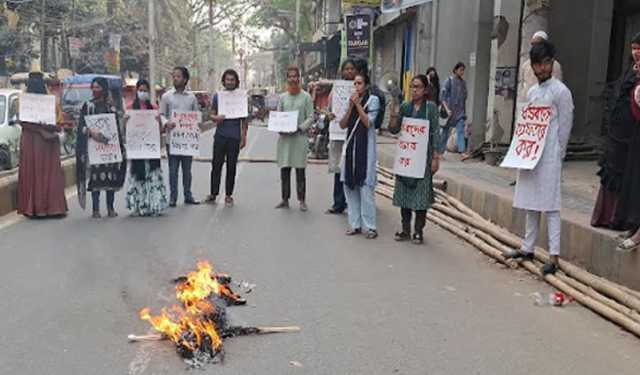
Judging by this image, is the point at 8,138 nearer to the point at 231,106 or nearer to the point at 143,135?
the point at 143,135

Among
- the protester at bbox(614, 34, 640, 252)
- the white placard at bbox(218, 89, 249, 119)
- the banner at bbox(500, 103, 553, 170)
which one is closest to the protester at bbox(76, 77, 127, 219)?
the white placard at bbox(218, 89, 249, 119)

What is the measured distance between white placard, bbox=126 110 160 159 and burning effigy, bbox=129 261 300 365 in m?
3.50

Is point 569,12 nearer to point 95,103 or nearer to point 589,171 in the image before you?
point 589,171

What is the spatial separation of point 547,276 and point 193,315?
313 cm

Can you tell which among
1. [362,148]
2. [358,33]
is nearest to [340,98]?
[362,148]

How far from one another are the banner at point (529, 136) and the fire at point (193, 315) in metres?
2.74

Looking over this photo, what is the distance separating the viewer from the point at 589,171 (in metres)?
10.7

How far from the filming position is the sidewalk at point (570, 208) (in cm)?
543

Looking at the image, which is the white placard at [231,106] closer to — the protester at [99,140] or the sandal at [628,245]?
the protester at [99,140]

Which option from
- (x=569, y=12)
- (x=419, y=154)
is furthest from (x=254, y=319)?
(x=569, y=12)

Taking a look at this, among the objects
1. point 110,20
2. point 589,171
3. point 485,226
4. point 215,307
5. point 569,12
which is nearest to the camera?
point 215,307

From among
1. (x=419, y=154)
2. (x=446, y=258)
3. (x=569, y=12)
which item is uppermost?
(x=569, y=12)

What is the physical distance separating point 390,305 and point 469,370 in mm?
1249

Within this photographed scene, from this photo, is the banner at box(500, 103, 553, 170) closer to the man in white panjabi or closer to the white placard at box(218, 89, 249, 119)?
the man in white panjabi
